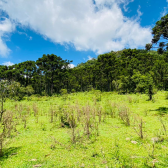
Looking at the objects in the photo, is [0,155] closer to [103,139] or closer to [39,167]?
[39,167]

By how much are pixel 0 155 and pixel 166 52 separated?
14.1 metres

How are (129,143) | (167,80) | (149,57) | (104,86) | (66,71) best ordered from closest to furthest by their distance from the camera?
1. (129,143)
2. (167,80)
3. (66,71)
4. (149,57)
5. (104,86)

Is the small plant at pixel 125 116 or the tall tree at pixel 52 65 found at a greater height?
the tall tree at pixel 52 65

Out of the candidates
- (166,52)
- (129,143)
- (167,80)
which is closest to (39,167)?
(129,143)

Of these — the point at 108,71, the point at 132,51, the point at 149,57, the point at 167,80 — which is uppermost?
the point at 132,51

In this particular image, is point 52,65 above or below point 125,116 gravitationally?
above

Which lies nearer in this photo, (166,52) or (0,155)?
(0,155)

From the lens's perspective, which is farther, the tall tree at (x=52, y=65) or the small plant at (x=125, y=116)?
the tall tree at (x=52, y=65)

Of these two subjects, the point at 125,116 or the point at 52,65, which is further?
the point at 52,65

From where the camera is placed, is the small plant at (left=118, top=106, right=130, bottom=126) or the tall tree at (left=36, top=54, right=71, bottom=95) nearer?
the small plant at (left=118, top=106, right=130, bottom=126)

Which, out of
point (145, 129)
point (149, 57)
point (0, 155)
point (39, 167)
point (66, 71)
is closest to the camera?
point (39, 167)

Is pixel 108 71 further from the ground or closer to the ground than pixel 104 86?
further from the ground

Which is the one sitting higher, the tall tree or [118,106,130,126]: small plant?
the tall tree

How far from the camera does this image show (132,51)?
44500 millimetres
